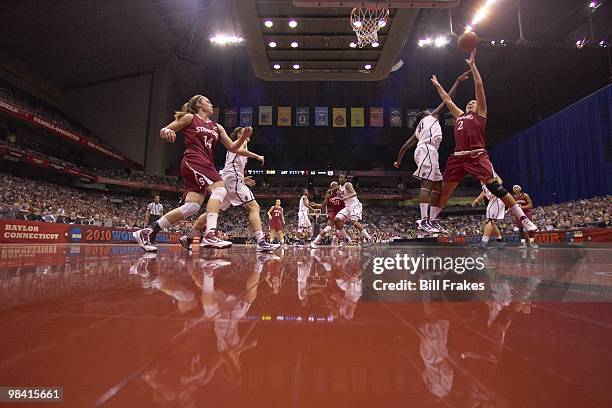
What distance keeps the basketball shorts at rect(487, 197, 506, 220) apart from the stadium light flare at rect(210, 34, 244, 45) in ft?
63.7

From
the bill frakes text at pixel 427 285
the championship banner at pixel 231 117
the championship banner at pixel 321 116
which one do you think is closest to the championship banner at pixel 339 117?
the championship banner at pixel 321 116

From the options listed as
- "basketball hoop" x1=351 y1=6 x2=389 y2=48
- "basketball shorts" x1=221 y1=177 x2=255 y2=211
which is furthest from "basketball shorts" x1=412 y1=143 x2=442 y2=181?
"basketball hoop" x1=351 y1=6 x2=389 y2=48

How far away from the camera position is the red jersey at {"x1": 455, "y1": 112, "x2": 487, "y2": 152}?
454 centimetres

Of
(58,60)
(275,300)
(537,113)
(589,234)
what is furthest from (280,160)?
(275,300)

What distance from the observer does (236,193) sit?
16.4 ft

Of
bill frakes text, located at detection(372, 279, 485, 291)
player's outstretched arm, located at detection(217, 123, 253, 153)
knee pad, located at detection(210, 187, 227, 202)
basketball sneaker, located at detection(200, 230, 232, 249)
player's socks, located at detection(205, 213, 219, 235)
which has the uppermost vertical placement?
player's outstretched arm, located at detection(217, 123, 253, 153)

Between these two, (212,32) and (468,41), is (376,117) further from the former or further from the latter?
(468,41)

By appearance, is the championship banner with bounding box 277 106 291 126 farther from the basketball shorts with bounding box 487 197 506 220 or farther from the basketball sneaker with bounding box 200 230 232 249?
the basketball sneaker with bounding box 200 230 232 249

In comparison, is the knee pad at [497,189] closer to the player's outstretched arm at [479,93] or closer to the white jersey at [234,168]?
the player's outstretched arm at [479,93]

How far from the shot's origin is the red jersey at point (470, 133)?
4.54 metres

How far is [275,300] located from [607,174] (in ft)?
70.0

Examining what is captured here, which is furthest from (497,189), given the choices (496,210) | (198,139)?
(496,210)

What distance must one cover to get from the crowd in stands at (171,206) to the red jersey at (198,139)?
9132mm

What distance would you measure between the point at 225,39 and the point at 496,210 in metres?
19.8
